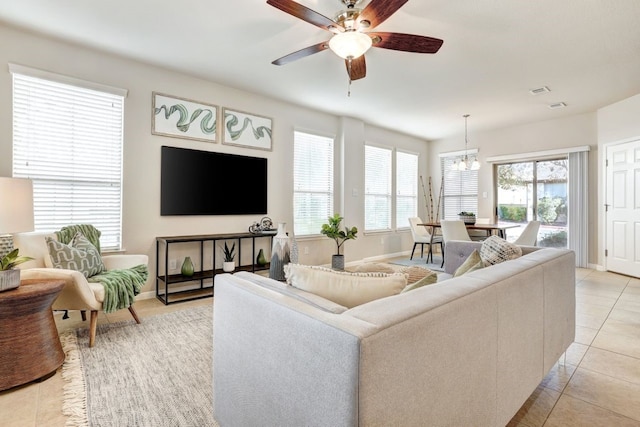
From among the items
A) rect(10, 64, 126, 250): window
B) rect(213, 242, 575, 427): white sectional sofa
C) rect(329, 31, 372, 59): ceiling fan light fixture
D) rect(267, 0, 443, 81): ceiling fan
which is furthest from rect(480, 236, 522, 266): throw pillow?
rect(10, 64, 126, 250): window

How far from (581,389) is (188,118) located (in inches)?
168

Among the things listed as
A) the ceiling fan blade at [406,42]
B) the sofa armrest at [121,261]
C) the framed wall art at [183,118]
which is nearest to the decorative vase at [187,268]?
the sofa armrest at [121,261]

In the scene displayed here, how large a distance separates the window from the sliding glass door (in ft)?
21.5

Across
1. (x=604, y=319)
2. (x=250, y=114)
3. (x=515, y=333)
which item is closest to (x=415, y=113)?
(x=250, y=114)

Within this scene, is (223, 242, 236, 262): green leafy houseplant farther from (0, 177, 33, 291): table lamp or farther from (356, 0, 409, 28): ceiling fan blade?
(356, 0, 409, 28): ceiling fan blade

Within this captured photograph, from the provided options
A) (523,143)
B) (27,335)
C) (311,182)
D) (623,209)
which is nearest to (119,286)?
(27,335)

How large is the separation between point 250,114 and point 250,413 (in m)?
3.90

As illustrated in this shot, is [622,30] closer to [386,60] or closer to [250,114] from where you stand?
[386,60]

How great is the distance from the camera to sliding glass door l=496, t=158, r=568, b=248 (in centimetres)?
A: 573

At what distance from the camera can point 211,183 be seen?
13.3 feet

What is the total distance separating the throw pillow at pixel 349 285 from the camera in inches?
48.2

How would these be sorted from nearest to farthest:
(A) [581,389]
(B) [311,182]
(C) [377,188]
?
(A) [581,389], (B) [311,182], (C) [377,188]

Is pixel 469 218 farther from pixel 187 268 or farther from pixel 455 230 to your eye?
pixel 187 268

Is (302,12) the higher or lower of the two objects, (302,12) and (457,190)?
the higher
